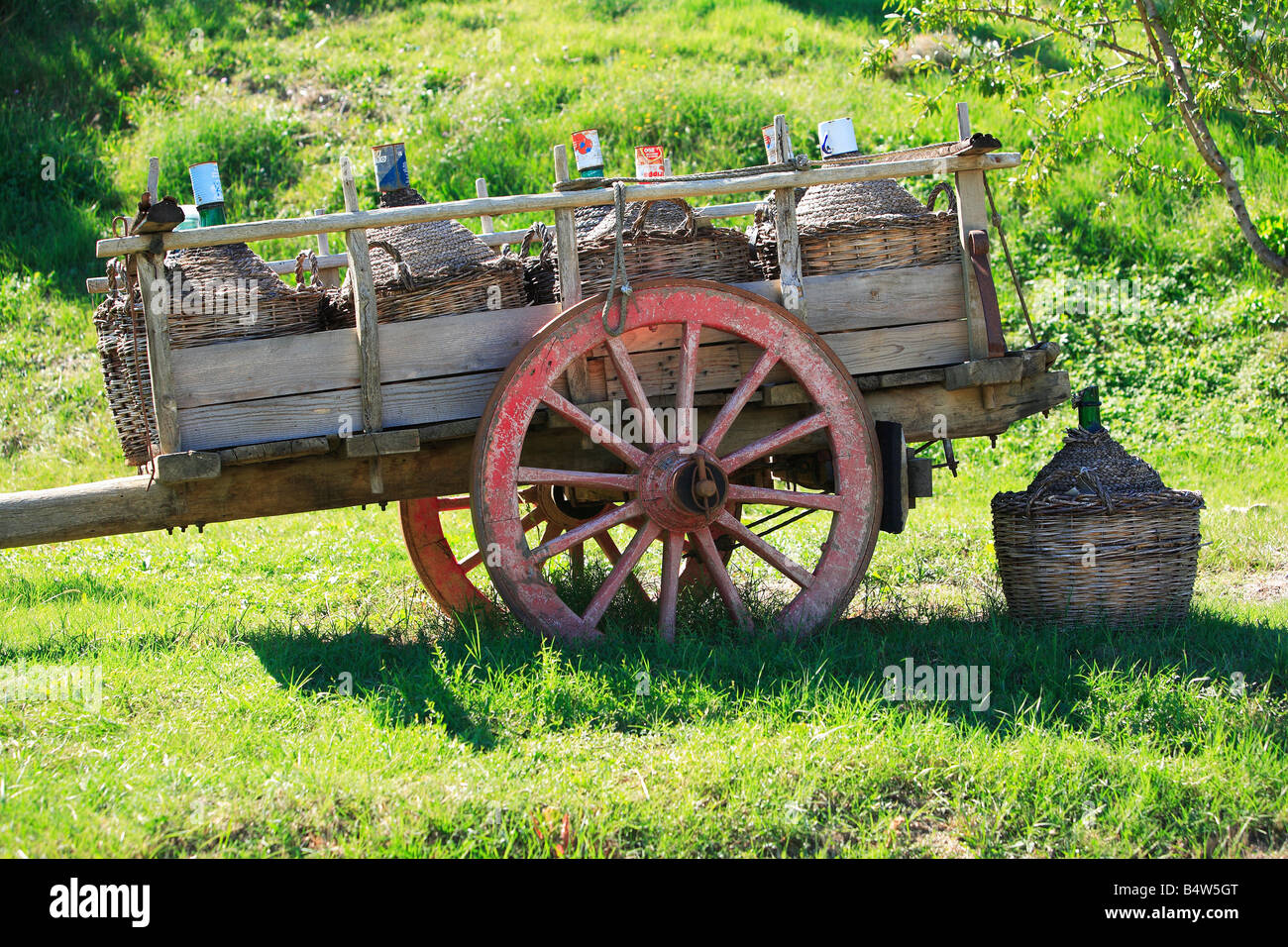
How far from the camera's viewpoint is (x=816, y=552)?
5.70 meters

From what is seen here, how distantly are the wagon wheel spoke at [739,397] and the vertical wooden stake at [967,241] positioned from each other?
800 mm

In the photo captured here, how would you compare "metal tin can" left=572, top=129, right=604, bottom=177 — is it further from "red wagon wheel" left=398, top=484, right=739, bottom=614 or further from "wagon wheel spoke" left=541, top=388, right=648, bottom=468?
"red wagon wheel" left=398, top=484, right=739, bottom=614

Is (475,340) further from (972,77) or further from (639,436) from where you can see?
(972,77)

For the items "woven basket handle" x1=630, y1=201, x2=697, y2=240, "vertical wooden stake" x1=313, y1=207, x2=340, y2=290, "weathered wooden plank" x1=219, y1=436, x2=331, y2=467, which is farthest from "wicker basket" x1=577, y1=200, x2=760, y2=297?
"vertical wooden stake" x1=313, y1=207, x2=340, y2=290

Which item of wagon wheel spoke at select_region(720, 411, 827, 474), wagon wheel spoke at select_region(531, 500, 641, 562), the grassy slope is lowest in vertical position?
the grassy slope

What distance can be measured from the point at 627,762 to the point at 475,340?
4.91 feet

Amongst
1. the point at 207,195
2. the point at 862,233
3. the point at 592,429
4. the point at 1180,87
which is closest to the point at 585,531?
the point at 592,429

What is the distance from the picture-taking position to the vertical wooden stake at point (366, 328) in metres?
3.68

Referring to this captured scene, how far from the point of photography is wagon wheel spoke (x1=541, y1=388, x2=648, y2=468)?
371 cm

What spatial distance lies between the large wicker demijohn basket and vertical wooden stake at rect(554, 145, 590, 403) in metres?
1.65

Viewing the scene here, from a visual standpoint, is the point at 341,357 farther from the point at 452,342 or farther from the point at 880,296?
the point at 880,296

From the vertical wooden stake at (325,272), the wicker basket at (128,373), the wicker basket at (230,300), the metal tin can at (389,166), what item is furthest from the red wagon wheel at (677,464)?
the vertical wooden stake at (325,272)

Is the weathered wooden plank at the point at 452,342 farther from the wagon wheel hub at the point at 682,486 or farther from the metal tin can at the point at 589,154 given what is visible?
the metal tin can at the point at 589,154

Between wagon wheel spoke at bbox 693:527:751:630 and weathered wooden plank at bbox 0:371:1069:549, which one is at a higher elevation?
weathered wooden plank at bbox 0:371:1069:549
